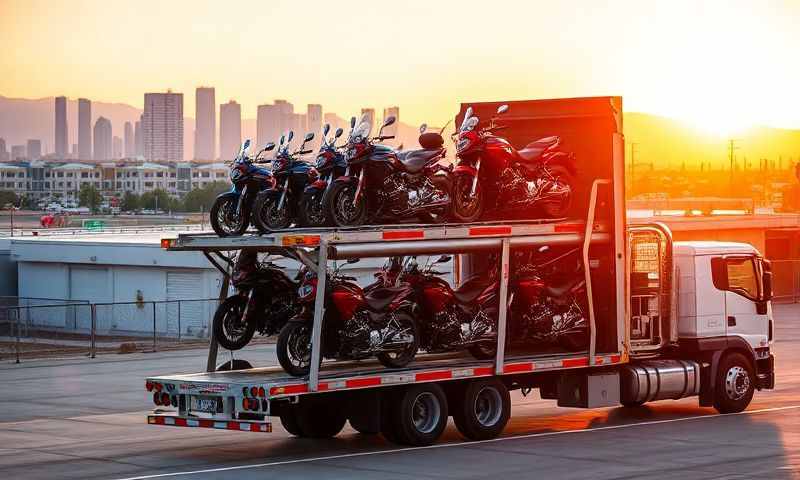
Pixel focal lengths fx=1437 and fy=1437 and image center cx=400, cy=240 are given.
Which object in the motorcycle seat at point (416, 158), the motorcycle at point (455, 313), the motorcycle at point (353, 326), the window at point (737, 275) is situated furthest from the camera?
the window at point (737, 275)

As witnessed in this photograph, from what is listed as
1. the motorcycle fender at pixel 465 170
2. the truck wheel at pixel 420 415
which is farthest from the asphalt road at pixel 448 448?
the motorcycle fender at pixel 465 170

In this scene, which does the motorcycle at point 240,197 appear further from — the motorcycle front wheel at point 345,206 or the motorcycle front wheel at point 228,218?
the motorcycle front wheel at point 345,206

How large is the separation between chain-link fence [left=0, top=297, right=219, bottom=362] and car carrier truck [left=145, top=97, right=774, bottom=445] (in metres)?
18.6

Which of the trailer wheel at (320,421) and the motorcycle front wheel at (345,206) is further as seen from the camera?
the trailer wheel at (320,421)

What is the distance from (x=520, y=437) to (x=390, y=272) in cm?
282

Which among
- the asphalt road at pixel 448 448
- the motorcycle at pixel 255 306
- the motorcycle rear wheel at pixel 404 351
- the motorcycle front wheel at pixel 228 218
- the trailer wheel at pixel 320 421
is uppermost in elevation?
the motorcycle front wheel at pixel 228 218

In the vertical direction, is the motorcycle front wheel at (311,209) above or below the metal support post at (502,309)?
above

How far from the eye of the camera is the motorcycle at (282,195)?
18.1 metres

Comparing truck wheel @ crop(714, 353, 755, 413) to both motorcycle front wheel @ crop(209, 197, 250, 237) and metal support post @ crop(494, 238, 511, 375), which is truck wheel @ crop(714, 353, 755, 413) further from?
motorcycle front wheel @ crop(209, 197, 250, 237)

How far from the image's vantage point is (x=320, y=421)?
1897cm

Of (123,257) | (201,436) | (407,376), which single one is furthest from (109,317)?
(407,376)

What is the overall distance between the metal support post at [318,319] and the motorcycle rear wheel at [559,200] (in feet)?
14.4

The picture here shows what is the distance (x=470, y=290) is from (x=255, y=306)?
282 cm

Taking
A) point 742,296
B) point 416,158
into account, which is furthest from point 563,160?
point 742,296
